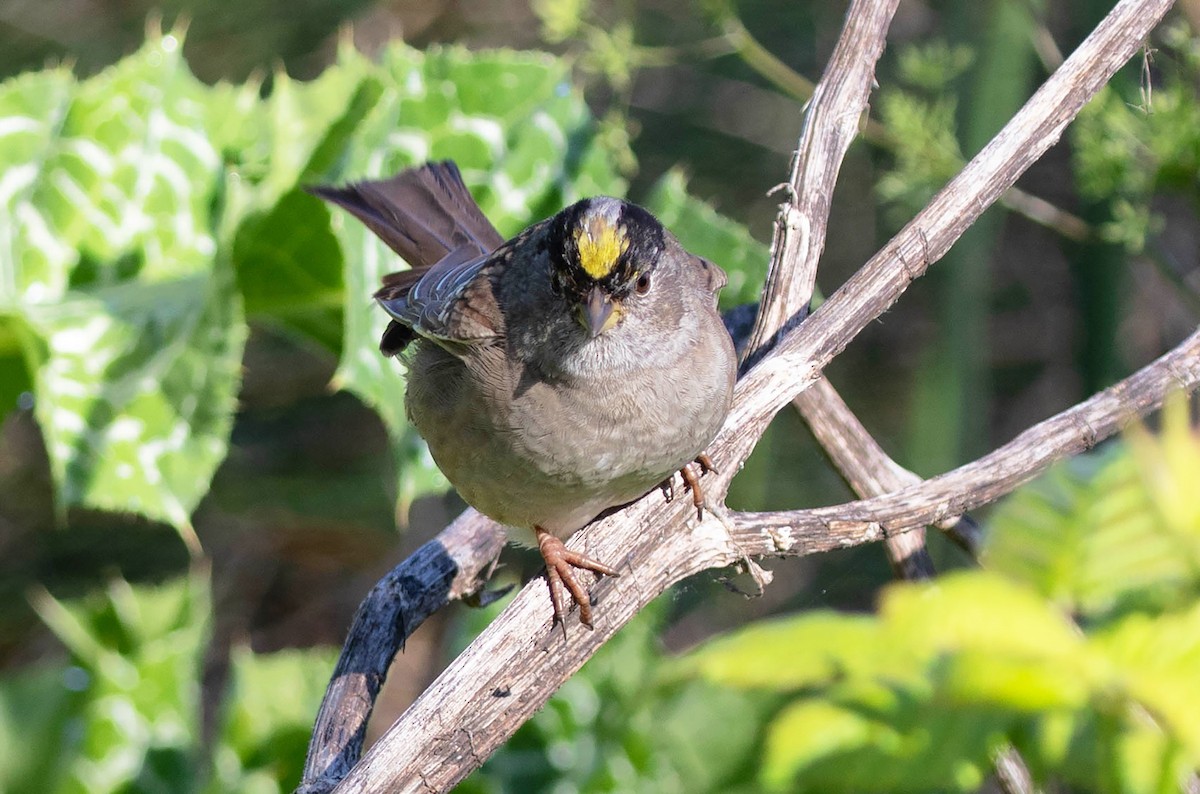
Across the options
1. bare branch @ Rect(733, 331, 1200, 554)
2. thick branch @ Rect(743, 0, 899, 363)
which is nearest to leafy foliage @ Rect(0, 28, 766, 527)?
thick branch @ Rect(743, 0, 899, 363)

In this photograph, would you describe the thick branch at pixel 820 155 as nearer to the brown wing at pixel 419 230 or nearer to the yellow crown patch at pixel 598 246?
the yellow crown patch at pixel 598 246

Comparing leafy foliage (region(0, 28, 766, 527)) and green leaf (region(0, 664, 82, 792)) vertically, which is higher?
leafy foliage (region(0, 28, 766, 527))

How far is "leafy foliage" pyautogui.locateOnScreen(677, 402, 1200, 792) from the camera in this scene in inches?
30.4

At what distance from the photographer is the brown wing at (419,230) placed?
2.28m

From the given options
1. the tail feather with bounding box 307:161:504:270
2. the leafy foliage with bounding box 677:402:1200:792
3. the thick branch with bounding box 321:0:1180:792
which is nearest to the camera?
the leafy foliage with bounding box 677:402:1200:792

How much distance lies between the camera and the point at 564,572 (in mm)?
1699

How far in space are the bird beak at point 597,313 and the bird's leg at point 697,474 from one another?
0.25m

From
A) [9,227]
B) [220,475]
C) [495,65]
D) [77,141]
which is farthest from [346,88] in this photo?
→ [220,475]

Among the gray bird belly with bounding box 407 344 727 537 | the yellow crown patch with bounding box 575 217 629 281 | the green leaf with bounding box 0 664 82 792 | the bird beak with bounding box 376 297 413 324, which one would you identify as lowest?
the gray bird belly with bounding box 407 344 727 537

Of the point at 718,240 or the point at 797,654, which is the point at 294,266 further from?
the point at 797,654

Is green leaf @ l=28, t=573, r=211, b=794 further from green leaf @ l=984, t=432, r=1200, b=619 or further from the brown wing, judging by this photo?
green leaf @ l=984, t=432, r=1200, b=619

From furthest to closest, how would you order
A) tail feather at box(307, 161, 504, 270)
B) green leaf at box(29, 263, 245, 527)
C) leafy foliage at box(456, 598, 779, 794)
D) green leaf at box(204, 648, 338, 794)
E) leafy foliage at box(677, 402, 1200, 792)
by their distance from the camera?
green leaf at box(204, 648, 338, 794) → leafy foliage at box(456, 598, 779, 794) → green leaf at box(29, 263, 245, 527) → tail feather at box(307, 161, 504, 270) → leafy foliage at box(677, 402, 1200, 792)

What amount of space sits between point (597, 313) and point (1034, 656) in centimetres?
121

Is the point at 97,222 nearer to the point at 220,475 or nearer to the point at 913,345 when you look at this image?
the point at 220,475
